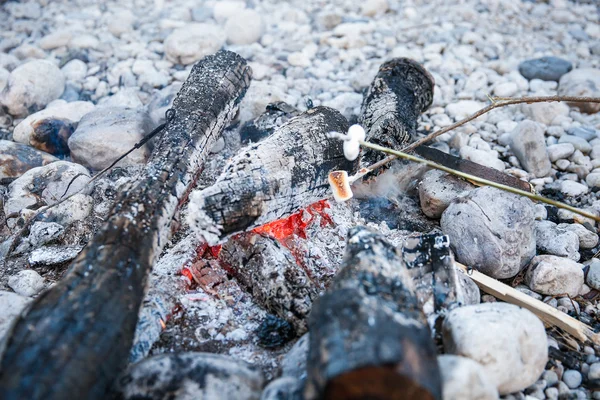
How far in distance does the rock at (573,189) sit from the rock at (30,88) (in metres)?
4.43

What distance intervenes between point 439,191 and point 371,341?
178 cm

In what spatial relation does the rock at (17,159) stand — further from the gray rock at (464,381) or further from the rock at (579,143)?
the rock at (579,143)

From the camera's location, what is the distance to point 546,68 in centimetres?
466

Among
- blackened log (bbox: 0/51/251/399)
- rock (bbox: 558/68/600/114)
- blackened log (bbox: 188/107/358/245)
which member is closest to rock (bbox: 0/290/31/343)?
blackened log (bbox: 0/51/251/399)

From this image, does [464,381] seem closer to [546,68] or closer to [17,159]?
[17,159]

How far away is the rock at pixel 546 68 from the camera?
464 centimetres

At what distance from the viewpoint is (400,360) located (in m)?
1.48

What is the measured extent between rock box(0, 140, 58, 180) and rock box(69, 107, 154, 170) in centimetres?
24

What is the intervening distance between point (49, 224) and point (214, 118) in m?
1.28

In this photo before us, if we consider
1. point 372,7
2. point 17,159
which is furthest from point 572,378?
point 372,7

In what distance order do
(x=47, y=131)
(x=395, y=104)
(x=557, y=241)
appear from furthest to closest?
(x=47, y=131) → (x=395, y=104) → (x=557, y=241)

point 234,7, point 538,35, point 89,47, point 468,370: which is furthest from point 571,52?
point 89,47

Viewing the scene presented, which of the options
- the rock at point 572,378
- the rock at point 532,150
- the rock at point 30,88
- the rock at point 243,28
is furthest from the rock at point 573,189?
the rock at point 30,88

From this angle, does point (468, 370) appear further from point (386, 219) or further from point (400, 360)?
point (386, 219)
